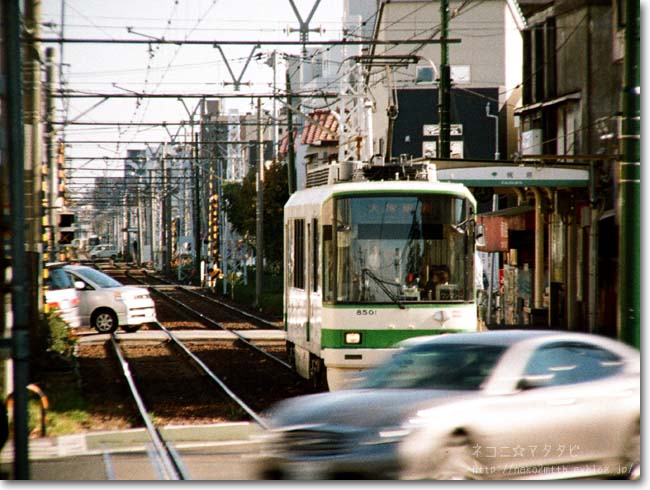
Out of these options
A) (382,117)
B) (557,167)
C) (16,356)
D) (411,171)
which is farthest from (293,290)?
(382,117)

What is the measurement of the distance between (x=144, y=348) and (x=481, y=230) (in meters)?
14.4

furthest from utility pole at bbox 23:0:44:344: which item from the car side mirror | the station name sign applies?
the car side mirror

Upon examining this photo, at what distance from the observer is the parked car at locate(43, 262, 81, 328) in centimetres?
2833

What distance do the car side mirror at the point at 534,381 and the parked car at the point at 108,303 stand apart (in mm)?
23302

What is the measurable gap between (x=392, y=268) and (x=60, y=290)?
14597 mm

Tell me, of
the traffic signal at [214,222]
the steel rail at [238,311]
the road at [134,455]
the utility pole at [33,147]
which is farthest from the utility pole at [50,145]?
the traffic signal at [214,222]

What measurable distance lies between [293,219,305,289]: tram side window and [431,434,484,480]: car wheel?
1036 centimetres

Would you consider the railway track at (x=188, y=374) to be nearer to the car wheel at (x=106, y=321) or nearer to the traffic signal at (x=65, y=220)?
the car wheel at (x=106, y=321)

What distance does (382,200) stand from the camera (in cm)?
1634

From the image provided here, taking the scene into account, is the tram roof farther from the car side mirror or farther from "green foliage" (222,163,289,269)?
"green foliage" (222,163,289,269)

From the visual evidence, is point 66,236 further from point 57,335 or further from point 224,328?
point 224,328

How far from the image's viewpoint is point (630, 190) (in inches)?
501

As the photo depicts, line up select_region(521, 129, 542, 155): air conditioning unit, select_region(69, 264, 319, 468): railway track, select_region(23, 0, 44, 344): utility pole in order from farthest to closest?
select_region(521, 129, 542, 155): air conditioning unit → select_region(23, 0, 44, 344): utility pole → select_region(69, 264, 319, 468): railway track

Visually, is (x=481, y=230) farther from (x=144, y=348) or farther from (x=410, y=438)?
(x=144, y=348)
